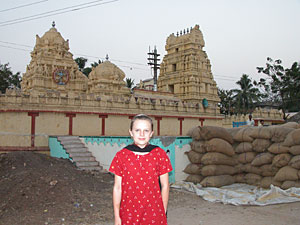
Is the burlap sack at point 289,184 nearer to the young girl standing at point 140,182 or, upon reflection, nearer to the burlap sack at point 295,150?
the burlap sack at point 295,150

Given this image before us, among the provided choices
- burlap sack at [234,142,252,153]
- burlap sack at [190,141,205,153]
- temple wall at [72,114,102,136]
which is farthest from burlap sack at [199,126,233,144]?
temple wall at [72,114,102,136]

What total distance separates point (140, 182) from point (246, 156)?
7.10 m

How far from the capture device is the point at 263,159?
30.1 ft

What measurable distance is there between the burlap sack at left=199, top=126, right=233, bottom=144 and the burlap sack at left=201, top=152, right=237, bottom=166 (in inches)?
22.4

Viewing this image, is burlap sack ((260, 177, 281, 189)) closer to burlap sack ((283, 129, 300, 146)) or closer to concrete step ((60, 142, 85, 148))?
burlap sack ((283, 129, 300, 146))

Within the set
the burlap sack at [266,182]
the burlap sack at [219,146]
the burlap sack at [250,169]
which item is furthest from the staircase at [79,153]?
the burlap sack at [266,182]

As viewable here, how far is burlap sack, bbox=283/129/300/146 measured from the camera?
8.59m

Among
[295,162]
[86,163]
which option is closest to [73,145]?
[86,163]

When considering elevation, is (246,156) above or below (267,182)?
above

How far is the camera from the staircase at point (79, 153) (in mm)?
12385

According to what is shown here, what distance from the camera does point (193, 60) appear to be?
3181 centimetres

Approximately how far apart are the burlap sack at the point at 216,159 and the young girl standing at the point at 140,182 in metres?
6.31

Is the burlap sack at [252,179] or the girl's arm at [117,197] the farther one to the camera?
the burlap sack at [252,179]

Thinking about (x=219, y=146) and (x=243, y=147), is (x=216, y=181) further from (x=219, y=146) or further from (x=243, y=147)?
(x=243, y=147)
